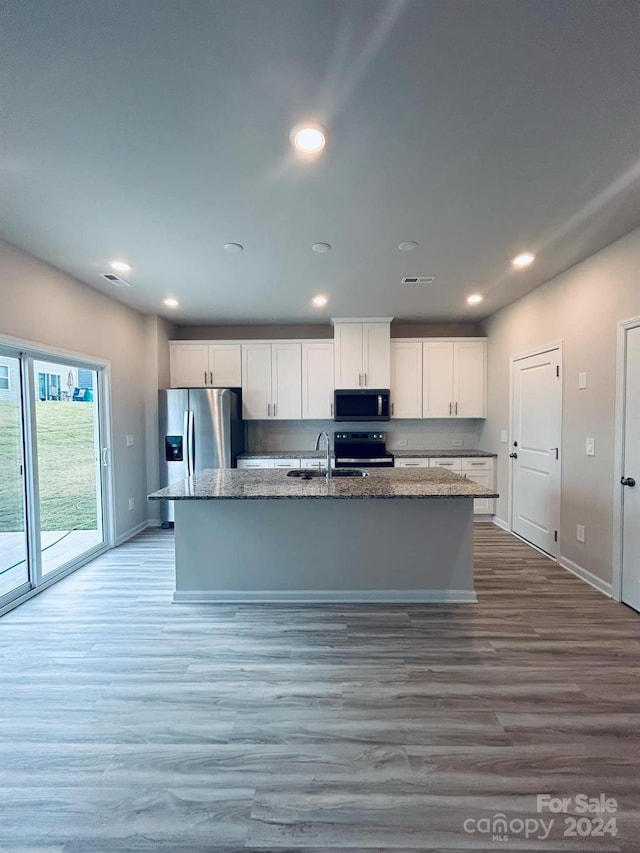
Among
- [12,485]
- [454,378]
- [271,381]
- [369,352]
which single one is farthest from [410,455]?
[12,485]

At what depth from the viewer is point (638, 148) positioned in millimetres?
1827

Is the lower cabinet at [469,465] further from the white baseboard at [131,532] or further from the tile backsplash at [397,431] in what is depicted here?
the white baseboard at [131,532]

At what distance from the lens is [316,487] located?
280cm

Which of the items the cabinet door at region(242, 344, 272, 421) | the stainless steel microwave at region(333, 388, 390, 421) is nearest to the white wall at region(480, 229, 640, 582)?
the stainless steel microwave at region(333, 388, 390, 421)

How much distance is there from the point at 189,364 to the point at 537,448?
4.32m

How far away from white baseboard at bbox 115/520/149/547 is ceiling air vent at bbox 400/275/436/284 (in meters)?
4.02

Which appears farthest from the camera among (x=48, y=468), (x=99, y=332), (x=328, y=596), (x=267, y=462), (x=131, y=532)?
(x=267, y=462)

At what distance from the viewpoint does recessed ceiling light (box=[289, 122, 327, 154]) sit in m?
1.69

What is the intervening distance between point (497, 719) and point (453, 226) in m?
2.81

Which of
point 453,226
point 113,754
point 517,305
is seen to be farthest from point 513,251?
point 113,754

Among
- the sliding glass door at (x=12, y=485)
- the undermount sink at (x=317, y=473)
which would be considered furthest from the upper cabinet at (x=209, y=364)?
the sliding glass door at (x=12, y=485)

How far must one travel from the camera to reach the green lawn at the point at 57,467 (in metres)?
2.94

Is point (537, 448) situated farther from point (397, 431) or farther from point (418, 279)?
point (418, 279)

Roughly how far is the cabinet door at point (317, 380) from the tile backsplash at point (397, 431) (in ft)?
1.09
